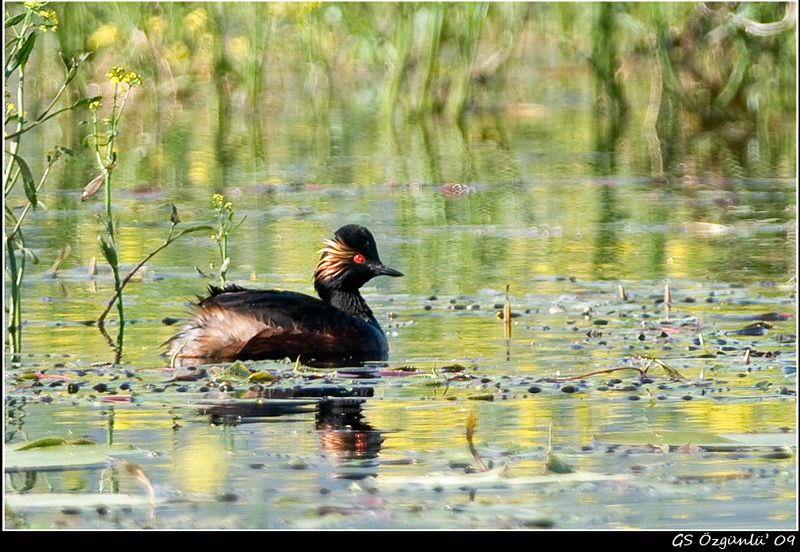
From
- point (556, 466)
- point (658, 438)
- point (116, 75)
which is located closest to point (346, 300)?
point (116, 75)

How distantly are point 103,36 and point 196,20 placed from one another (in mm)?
1101

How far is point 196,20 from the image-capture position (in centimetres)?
2183

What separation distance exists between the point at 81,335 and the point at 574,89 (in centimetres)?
1826

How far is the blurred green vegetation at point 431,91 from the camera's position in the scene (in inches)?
776

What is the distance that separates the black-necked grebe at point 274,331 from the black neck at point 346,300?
0.24 metres

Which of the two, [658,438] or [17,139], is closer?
[658,438]

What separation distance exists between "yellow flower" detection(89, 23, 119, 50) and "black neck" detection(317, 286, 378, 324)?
35.0 ft

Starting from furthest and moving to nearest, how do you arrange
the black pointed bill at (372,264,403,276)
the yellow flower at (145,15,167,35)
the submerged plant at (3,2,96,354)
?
the yellow flower at (145,15,167,35) → the black pointed bill at (372,264,403,276) → the submerged plant at (3,2,96,354)

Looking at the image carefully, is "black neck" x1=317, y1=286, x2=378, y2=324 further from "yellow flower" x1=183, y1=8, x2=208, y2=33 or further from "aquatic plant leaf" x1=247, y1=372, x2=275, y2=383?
"yellow flower" x1=183, y1=8, x2=208, y2=33

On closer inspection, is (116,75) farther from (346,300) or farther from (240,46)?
(240,46)

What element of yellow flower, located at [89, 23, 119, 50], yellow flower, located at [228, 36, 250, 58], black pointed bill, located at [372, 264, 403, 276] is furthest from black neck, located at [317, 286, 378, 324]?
yellow flower, located at [228, 36, 250, 58]

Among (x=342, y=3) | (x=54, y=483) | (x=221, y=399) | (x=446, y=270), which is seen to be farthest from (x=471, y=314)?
(x=342, y=3)

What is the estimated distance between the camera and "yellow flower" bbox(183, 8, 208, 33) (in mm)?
21844
